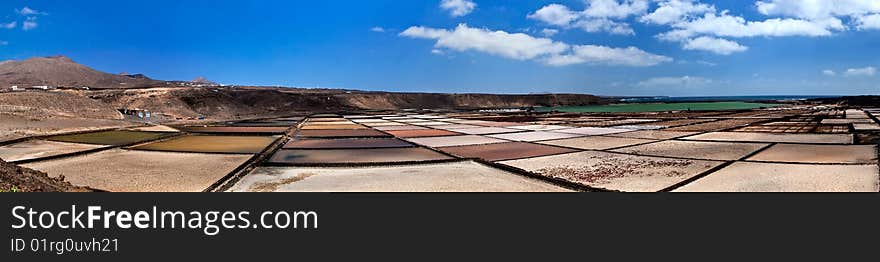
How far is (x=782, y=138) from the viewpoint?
2000 centimetres

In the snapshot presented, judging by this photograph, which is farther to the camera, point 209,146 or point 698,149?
point 209,146

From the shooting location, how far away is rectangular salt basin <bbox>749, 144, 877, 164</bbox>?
13.3 m

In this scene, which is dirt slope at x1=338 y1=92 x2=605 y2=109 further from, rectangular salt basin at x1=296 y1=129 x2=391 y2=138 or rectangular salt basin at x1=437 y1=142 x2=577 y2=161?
rectangular salt basin at x1=437 y1=142 x2=577 y2=161

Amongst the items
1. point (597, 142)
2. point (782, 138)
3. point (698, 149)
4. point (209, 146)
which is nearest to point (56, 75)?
point (209, 146)

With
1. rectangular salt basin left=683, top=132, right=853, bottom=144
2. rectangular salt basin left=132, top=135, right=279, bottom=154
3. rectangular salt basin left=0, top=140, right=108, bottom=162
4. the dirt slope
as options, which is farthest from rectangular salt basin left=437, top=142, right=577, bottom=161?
the dirt slope

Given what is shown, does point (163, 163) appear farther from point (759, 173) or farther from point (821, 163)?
point (821, 163)

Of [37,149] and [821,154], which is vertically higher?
[37,149]

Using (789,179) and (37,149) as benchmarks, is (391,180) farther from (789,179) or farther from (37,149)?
(37,149)

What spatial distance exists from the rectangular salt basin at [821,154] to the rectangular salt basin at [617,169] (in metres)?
2.36

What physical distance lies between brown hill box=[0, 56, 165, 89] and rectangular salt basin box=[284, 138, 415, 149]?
11671cm

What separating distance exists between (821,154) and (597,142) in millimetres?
7710

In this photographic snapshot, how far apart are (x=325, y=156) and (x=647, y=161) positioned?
34.5 feet

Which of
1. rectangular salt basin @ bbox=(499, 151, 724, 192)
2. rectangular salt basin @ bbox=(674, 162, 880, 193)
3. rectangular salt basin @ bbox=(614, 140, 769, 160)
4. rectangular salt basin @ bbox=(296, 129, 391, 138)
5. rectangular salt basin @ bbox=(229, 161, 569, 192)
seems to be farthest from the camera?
rectangular salt basin @ bbox=(296, 129, 391, 138)

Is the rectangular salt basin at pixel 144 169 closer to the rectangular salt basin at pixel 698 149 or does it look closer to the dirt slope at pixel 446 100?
the rectangular salt basin at pixel 698 149
